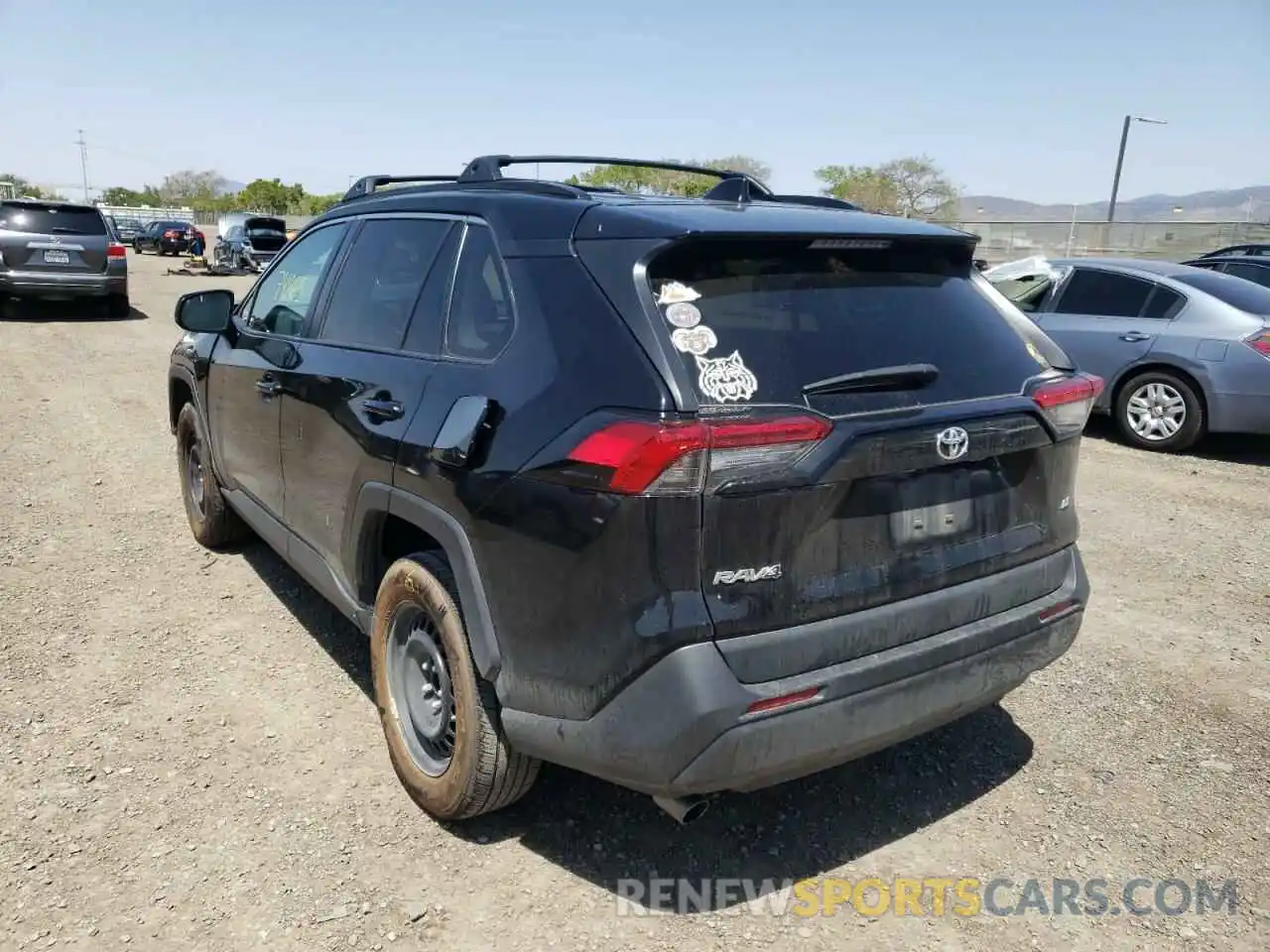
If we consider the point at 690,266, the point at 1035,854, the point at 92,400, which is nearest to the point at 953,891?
the point at 1035,854

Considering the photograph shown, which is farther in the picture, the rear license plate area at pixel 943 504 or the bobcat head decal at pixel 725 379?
the rear license plate area at pixel 943 504

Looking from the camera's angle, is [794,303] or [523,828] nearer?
[794,303]

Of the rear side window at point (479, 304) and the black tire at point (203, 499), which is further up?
the rear side window at point (479, 304)

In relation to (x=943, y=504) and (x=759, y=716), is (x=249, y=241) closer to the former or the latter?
(x=943, y=504)

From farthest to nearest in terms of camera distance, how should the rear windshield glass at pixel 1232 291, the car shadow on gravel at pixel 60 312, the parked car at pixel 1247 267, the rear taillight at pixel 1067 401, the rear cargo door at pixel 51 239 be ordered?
the car shadow on gravel at pixel 60 312, the rear cargo door at pixel 51 239, the parked car at pixel 1247 267, the rear windshield glass at pixel 1232 291, the rear taillight at pixel 1067 401

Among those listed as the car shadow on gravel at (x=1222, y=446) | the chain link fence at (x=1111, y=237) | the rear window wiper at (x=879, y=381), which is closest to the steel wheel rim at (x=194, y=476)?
the rear window wiper at (x=879, y=381)

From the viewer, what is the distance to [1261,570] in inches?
206

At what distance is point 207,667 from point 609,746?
2.37 meters

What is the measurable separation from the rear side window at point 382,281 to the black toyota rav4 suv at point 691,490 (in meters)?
0.03

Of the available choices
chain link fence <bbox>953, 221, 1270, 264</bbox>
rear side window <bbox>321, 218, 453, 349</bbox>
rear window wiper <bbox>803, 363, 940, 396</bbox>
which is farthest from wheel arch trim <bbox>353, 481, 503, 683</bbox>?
chain link fence <bbox>953, 221, 1270, 264</bbox>

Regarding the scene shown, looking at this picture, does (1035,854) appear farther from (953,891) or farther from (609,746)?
(609,746)

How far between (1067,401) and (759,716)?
1.41m

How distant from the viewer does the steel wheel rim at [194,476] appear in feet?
17.2

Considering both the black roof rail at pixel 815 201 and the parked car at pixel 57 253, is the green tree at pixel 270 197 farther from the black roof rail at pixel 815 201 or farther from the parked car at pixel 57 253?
the black roof rail at pixel 815 201
